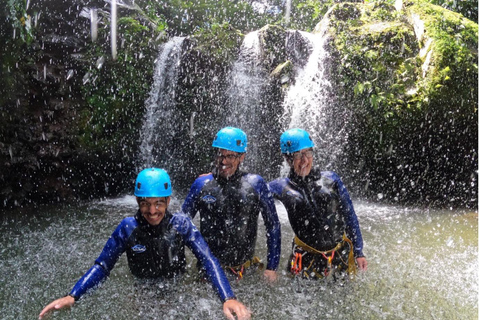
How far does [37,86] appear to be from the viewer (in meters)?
7.91

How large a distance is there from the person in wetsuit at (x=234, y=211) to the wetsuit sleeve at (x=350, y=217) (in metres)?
0.66

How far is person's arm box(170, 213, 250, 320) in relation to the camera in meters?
2.24

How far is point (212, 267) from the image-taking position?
2.51 meters

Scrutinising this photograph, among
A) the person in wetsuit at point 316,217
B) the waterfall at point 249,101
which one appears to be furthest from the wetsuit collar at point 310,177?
the waterfall at point 249,101

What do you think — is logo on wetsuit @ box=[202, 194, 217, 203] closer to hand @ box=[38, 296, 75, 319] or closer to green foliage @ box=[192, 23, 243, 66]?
hand @ box=[38, 296, 75, 319]

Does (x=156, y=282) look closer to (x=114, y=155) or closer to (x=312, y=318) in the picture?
(x=312, y=318)

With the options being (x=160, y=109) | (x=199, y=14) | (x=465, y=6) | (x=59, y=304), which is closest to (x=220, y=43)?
(x=160, y=109)

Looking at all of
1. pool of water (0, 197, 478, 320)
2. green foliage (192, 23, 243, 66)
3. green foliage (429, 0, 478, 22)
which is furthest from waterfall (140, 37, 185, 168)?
green foliage (429, 0, 478, 22)

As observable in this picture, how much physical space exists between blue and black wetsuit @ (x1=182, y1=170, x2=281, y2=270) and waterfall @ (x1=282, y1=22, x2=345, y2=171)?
6.20 m

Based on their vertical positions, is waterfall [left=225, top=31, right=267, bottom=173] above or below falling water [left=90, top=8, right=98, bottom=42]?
below

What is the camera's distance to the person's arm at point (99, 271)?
2.27 m

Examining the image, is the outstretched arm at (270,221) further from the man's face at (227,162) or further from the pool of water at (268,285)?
the pool of water at (268,285)

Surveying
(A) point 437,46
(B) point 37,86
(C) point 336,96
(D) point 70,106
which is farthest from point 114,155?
(A) point 437,46

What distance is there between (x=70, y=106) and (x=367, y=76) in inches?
271
